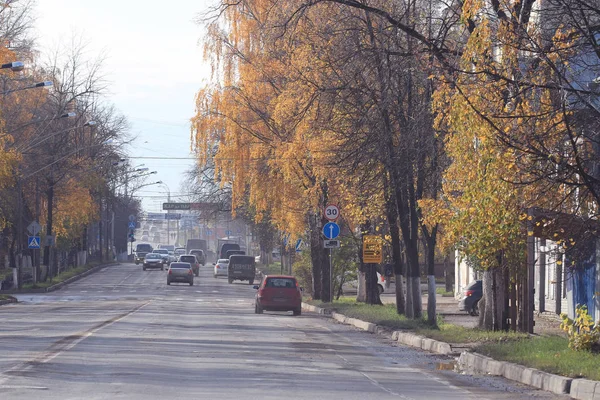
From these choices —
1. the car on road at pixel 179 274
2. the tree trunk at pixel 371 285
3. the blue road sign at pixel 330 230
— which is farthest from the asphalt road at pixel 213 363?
the car on road at pixel 179 274

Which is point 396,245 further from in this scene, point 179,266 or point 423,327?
point 179,266

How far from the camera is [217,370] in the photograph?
1506 cm

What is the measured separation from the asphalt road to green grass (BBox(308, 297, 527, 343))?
0.89 m

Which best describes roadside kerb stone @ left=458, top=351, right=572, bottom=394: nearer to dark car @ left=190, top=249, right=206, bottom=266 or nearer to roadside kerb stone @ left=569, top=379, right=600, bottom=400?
roadside kerb stone @ left=569, top=379, right=600, bottom=400

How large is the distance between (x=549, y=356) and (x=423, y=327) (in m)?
9.03

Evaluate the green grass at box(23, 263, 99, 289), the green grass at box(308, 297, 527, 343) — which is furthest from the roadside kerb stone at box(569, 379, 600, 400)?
the green grass at box(23, 263, 99, 289)

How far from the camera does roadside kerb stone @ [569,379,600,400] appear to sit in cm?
1242

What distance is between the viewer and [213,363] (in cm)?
1619

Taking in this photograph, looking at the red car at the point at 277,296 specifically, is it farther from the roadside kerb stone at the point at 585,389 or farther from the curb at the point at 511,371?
the roadside kerb stone at the point at 585,389

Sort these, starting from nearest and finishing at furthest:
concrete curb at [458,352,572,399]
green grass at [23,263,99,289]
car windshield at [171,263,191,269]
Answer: concrete curb at [458,352,572,399] < green grass at [23,263,99,289] < car windshield at [171,263,191,269]

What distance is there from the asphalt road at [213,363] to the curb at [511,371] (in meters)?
0.29

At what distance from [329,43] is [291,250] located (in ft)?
125

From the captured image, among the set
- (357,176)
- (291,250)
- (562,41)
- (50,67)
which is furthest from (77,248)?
(562,41)

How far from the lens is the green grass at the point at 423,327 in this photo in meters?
21.0
